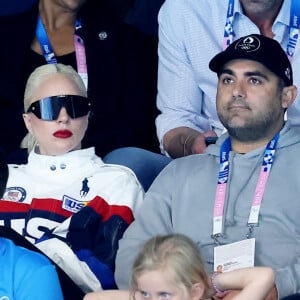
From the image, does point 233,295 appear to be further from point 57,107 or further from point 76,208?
point 57,107

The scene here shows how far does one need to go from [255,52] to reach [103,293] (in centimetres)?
101

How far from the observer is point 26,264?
334 centimetres

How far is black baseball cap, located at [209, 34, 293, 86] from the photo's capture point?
13.0 ft

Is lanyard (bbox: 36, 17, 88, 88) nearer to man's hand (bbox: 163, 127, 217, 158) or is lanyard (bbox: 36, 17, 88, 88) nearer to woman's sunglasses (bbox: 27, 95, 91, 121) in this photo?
man's hand (bbox: 163, 127, 217, 158)

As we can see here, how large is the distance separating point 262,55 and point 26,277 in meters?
1.18

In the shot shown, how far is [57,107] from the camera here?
405 centimetres

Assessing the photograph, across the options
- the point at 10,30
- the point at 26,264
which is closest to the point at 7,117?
the point at 10,30

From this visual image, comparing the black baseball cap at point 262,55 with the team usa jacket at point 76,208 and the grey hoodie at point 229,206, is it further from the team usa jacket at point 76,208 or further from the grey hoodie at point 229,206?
the team usa jacket at point 76,208

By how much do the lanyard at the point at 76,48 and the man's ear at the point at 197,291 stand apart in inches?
62.5

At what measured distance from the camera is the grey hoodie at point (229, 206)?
3.79m

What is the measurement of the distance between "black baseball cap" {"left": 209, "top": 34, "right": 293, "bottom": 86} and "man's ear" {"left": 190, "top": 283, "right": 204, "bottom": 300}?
1.00 metres

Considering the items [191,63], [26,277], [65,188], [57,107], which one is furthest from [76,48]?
[26,277]

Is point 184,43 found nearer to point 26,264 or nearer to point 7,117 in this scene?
point 7,117

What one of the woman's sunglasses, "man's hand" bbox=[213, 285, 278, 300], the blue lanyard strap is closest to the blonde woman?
the woman's sunglasses
